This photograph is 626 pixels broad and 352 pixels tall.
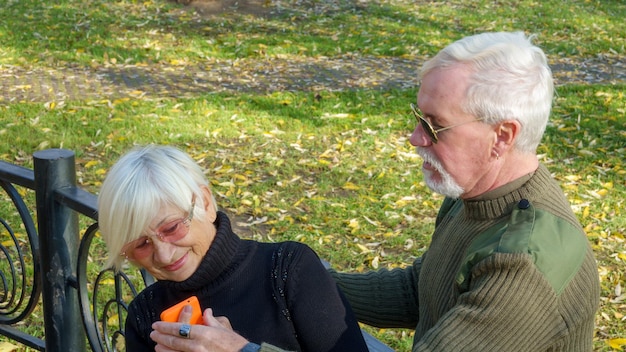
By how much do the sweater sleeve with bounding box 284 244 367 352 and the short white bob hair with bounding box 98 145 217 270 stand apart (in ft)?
1.01

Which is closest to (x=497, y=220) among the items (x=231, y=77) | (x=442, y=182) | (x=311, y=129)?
(x=442, y=182)

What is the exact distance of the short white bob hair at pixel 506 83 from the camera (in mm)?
2188

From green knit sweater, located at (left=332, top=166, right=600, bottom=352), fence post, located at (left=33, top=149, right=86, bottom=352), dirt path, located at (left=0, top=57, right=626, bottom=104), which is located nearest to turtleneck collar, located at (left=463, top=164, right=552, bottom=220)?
green knit sweater, located at (left=332, top=166, right=600, bottom=352)

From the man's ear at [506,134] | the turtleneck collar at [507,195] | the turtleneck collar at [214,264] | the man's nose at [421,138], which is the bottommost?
the turtleneck collar at [214,264]

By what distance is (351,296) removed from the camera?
279 cm

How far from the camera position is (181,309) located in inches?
83.6

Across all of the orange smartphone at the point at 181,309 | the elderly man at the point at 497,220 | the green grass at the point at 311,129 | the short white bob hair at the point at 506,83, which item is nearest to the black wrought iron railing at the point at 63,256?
the orange smartphone at the point at 181,309

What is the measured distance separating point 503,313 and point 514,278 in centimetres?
9

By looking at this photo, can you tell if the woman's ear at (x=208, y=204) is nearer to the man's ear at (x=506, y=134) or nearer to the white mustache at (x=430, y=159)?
the white mustache at (x=430, y=159)

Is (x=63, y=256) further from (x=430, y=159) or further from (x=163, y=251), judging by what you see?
(x=430, y=159)

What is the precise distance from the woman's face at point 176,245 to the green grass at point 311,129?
2.33 meters

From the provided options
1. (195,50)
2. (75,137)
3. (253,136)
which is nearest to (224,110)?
(253,136)

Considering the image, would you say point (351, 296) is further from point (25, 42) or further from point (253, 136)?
point (25, 42)

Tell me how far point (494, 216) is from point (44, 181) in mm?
1535
